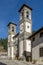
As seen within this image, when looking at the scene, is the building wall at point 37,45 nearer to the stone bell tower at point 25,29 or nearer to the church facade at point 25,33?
the church facade at point 25,33

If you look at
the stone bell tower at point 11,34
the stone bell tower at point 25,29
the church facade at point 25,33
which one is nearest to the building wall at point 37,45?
the church facade at point 25,33

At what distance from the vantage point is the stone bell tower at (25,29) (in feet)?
128

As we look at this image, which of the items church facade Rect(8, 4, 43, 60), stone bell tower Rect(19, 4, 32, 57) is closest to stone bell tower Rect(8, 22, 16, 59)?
church facade Rect(8, 4, 43, 60)

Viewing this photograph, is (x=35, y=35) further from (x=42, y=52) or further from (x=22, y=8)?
(x=22, y=8)

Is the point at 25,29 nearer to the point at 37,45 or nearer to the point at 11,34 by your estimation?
the point at 37,45

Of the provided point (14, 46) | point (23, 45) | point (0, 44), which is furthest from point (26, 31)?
point (0, 44)

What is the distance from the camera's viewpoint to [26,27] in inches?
1585

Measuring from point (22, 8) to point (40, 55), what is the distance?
17556mm

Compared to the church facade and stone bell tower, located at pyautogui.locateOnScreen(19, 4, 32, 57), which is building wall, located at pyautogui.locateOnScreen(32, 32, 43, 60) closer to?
the church facade

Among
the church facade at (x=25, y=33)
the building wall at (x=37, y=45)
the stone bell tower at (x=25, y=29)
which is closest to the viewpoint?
the building wall at (x=37, y=45)

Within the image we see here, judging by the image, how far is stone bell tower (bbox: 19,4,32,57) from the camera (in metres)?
38.9

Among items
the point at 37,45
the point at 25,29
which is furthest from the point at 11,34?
the point at 37,45

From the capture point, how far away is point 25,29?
39.9m

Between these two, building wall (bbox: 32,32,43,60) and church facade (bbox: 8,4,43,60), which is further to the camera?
church facade (bbox: 8,4,43,60)
